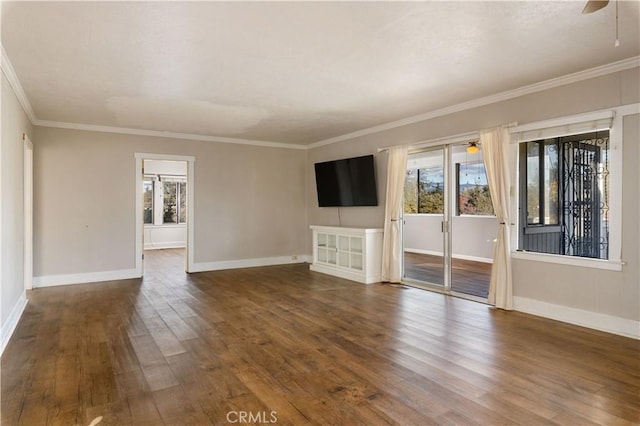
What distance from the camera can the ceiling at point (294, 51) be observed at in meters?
2.66

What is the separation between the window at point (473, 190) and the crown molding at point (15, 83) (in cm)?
806

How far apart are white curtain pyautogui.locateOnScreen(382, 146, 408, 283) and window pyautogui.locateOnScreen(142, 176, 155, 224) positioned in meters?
8.69

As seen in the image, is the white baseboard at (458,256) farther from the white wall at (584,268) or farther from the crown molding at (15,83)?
the crown molding at (15,83)

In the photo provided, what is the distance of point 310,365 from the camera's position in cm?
294

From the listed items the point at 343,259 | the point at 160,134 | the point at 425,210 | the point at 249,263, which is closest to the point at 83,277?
the point at 160,134

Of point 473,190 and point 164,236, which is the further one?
point 164,236

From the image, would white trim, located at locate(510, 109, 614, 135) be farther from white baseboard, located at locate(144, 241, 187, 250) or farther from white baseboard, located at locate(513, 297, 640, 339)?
white baseboard, located at locate(144, 241, 187, 250)

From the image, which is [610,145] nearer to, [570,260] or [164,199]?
[570,260]

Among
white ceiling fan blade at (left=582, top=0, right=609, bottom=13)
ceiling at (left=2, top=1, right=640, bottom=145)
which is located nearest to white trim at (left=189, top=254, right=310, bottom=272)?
ceiling at (left=2, top=1, right=640, bottom=145)

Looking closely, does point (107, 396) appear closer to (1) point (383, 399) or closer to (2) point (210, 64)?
(1) point (383, 399)

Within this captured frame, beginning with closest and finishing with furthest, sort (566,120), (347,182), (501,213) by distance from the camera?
(566,120) < (501,213) < (347,182)

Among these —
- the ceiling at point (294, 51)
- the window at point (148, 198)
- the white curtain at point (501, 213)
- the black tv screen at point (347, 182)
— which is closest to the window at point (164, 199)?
the window at point (148, 198)

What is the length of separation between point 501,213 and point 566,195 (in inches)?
29.1

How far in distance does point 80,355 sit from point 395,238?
4504 millimetres
